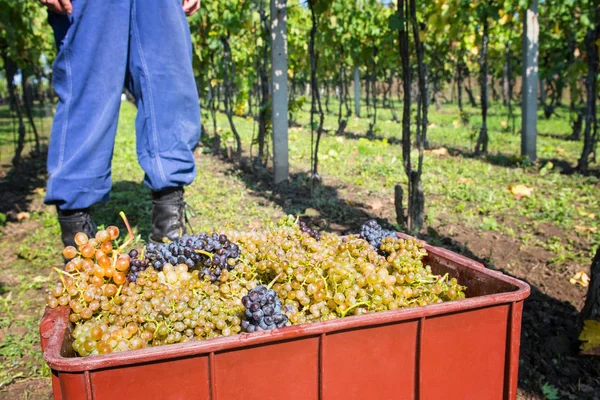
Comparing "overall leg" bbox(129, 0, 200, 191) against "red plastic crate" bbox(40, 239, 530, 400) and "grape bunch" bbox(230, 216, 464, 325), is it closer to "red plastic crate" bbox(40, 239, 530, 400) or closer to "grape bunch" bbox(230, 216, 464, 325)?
"grape bunch" bbox(230, 216, 464, 325)

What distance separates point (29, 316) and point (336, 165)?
16.9 ft

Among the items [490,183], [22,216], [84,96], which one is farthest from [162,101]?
[490,183]

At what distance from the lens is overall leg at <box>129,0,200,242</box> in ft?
6.77

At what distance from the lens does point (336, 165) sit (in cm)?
732

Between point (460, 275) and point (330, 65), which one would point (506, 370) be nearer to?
point (460, 275)

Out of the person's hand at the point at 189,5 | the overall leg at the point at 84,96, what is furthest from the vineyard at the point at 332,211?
the person's hand at the point at 189,5

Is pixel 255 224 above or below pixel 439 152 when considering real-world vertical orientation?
below

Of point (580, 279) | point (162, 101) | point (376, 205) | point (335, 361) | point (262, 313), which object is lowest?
point (580, 279)

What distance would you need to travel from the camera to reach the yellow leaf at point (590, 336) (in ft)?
7.12

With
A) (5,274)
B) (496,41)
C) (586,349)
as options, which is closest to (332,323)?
(586,349)

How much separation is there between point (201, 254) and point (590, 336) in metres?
1.84

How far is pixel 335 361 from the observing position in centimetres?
109

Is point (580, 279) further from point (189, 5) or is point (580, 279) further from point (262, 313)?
point (189, 5)

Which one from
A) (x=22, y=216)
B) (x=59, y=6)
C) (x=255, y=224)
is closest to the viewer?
(x=59, y=6)
